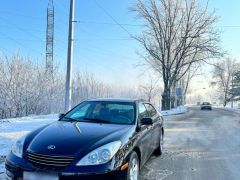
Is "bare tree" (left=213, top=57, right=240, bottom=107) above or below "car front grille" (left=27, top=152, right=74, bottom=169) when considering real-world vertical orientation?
above

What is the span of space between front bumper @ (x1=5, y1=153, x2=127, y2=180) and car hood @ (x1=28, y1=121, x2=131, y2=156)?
23 cm

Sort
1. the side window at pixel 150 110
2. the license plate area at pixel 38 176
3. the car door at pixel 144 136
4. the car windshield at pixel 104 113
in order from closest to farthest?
the license plate area at pixel 38 176
the car door at pixel 144 136
the car windshield at pixel 104 113
the side window at pixel 150 110

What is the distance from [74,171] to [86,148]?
40 centimetres

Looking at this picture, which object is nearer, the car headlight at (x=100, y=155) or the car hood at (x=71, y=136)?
the car headlight at (x=100, y=155)

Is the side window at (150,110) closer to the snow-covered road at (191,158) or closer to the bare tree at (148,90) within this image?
the snow-covered road at (191,158)

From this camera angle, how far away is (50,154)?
461 centimetres

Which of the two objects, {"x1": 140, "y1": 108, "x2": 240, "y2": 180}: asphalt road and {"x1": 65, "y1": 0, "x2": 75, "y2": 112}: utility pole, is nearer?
{"x1": 140, "y1": 108, "x2": 240, "y2": 180}: asphalt road

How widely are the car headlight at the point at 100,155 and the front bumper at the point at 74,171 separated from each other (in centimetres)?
7

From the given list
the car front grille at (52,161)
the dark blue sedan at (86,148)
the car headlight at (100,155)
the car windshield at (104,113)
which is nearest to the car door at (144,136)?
the dark blue sedan at (86,148)

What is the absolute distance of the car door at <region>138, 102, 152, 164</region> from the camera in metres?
6.04

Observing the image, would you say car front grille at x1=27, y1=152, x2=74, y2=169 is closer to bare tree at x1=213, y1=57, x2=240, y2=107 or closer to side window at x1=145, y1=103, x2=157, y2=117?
side window at x1=145, y1=103, x2=157, y2=117

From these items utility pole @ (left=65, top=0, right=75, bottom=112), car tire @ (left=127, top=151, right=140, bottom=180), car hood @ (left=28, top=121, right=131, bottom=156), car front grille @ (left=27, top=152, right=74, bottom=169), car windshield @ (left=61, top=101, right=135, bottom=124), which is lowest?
car tire @ (left=127, top=151, right=140, bottom=180)

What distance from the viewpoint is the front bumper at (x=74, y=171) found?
14.6 ft

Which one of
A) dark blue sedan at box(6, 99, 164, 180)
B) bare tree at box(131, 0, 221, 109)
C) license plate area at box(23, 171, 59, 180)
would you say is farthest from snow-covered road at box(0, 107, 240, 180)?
bare tree at box(131, 0, 221, 109)
